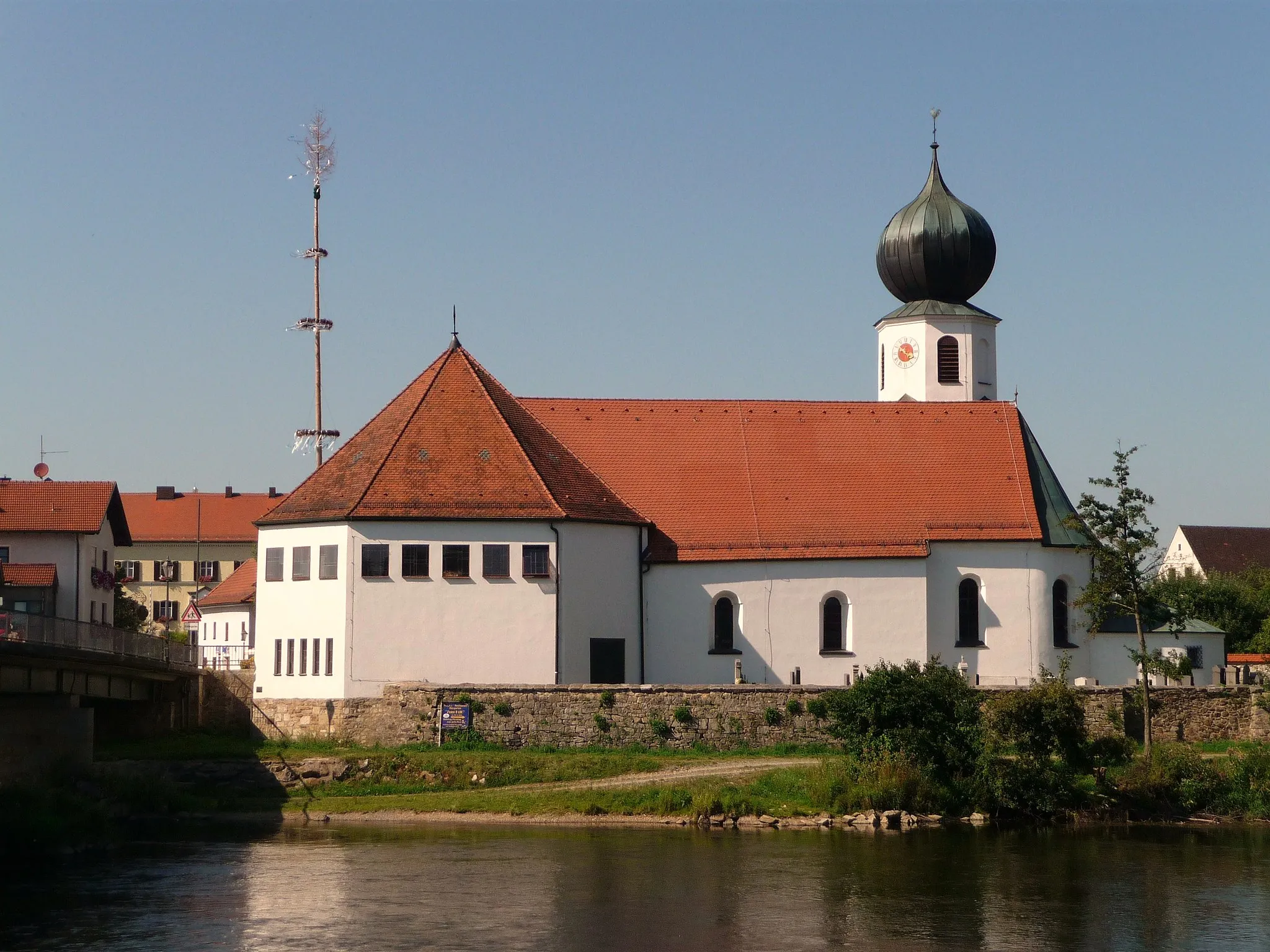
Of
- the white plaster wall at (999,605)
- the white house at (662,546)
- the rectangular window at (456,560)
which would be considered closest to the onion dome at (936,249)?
the white house at (662,546)

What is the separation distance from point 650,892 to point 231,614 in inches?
1740

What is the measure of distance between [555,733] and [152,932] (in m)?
18.8

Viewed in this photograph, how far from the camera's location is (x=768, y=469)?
5684cm

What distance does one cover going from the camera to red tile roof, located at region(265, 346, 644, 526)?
166 ft

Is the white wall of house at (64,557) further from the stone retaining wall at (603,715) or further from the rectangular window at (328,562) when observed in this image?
the stone retaining wall at (603,715)

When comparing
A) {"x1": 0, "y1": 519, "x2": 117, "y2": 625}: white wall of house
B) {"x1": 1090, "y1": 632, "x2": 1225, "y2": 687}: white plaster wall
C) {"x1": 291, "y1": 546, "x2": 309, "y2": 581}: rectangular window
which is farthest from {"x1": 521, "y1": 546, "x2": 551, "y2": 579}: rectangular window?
{"x1": 0, "y1": 519, "x2": 117, "y2": 625}: white wall of house

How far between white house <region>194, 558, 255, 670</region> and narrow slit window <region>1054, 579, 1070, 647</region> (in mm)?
30452

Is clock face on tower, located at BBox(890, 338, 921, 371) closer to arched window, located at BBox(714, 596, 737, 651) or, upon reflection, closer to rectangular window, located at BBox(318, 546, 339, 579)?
arched window, located at BBox(714, 596, 737, 651)

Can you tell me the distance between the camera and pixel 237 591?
74500mm

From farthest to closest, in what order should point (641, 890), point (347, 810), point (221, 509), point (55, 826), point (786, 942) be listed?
point (221, 509), point (347, 810), point (55, 826), point (641, 890), point (786, 942)

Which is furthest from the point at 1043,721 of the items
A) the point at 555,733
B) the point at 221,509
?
the point at 221,509

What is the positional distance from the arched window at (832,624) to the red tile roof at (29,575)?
1044 inches

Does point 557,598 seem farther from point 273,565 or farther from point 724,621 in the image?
point 273,565

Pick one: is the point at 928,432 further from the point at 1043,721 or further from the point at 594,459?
the point at 1043,721
